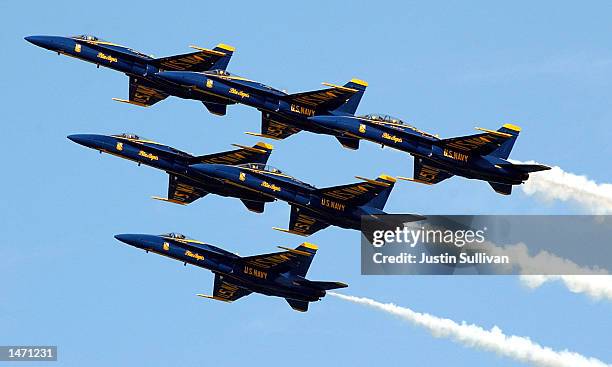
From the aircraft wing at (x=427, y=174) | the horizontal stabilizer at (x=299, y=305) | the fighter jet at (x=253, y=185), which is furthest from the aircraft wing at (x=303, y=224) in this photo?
the aircraft wing at (x=427, y=174)

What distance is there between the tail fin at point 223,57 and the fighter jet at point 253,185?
688 cm

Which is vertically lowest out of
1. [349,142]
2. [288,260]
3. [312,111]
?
[288,260]

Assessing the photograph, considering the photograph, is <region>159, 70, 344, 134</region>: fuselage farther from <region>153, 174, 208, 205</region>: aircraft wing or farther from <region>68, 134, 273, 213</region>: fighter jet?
<region>153, 174, 208, 205</region>: aircraft wing

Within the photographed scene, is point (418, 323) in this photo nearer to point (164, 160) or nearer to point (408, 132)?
point (408, 132)

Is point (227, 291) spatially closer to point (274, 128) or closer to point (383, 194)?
point (274, 128)

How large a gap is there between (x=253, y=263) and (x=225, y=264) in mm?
2202

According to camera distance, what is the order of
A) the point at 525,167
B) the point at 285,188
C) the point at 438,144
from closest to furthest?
the point at 285,188 < the point at 525,167 < the point at 438,144

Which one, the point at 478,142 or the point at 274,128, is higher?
the point at 274,128

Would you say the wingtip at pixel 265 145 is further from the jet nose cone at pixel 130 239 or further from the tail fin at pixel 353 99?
the jet nose cone at pixel 130 239

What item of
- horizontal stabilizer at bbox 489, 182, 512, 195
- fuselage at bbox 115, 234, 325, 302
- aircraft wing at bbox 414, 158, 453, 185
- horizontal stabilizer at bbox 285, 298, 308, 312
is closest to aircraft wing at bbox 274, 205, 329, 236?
fuselage at bbox 115, 234, 325, 302

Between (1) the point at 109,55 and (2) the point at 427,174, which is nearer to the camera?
(2) the point at 427,174

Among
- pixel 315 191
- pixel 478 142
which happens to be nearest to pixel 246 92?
pixel 315 191

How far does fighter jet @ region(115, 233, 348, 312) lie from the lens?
124438 mm

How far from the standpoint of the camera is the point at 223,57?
131625mm
